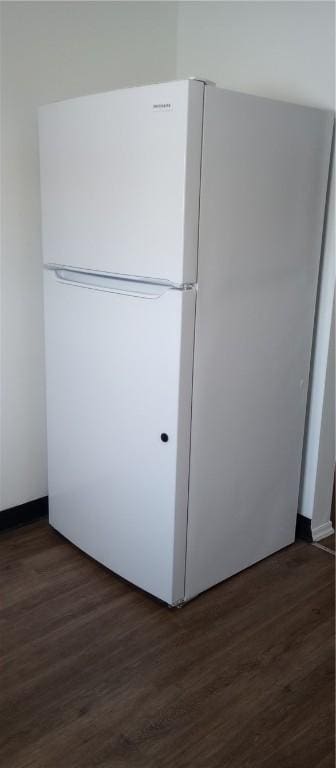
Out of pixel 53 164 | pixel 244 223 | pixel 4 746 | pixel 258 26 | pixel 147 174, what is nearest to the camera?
pixel 4 746

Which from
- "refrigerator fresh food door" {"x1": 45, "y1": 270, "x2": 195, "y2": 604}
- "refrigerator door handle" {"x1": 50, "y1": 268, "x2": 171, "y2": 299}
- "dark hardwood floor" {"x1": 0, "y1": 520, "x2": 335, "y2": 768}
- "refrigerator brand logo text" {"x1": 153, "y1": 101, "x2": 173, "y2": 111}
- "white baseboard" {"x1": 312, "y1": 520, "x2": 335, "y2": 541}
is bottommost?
"dark hardwood floor" {"x1": 0, "y1": 520, "x2": 335, "y2": 768}

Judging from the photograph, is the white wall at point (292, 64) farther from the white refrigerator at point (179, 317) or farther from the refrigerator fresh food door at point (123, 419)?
the refrigerator fresh food door at point (123, 419)

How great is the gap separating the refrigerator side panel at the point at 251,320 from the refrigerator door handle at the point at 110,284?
149mm

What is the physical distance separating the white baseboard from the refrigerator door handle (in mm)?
1318

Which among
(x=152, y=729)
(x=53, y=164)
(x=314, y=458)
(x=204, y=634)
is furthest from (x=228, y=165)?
(x=152, y=729)

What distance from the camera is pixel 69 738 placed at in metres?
1.72

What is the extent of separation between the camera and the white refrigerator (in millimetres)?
1937

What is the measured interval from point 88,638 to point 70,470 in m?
0.67

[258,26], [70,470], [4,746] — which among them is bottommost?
[4,746]

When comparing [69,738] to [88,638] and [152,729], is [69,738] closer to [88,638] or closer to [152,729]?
[152,729]

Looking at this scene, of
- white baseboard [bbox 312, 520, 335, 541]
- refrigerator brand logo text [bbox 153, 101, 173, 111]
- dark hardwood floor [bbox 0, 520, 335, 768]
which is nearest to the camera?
dark hardwood floor [bbox 0, 520, 335, 768]

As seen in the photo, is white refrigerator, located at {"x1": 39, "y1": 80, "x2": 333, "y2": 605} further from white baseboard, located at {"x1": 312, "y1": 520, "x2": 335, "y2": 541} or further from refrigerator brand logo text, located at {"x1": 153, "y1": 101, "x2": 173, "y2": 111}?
white baseboard, located at {"x1": 312, "y1": 520, "x2": 335, "y2": 541}

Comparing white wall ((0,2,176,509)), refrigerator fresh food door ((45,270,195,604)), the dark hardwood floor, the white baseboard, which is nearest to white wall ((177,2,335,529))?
the white baseboard

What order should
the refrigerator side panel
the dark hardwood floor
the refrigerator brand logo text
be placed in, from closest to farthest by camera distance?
1. the dark hardwood floor
2. the refrigerator brand logo text
3. the refrigerator side panel
